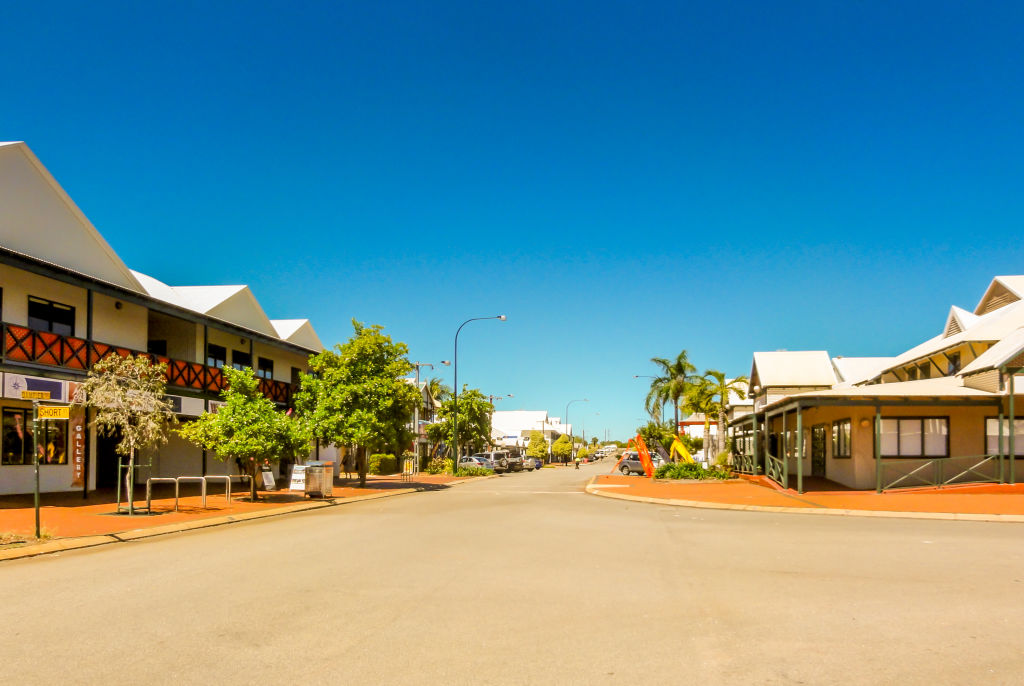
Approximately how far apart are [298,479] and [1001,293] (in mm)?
30641

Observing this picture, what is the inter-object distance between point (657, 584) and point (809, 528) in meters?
8.51

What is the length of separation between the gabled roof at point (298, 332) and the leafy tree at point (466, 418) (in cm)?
1709

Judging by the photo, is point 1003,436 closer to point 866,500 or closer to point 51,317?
point 866,500

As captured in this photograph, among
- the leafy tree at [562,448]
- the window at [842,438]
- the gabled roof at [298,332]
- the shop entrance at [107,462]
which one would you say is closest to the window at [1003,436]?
the window at [842,438]

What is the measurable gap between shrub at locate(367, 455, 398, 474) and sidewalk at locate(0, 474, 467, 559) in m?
22.4

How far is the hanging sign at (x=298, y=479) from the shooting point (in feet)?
91.6

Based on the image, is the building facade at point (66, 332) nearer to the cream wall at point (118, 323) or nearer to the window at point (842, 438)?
the cream wall at point (118, 323)

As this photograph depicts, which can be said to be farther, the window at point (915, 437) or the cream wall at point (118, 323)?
the window at point (915, 437)

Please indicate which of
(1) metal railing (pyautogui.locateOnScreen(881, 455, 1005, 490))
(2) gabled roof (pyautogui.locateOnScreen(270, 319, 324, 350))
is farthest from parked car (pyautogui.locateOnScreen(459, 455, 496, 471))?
(1) metal railing (pyautogui.locateOnScreen(881, 455, 1005, 490))

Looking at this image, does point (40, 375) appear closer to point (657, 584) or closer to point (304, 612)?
point (304, 612)

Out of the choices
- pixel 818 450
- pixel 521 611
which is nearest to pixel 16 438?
pixel 521 611

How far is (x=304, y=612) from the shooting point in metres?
8.04

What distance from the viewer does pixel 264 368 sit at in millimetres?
38812

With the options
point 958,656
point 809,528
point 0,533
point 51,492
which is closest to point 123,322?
point 51,492
